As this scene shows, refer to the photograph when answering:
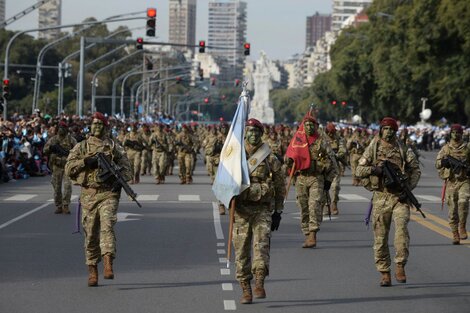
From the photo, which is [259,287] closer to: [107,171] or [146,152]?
[107,171]

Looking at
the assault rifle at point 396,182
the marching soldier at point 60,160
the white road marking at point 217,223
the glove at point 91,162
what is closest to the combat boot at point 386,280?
the assault rifle at point 396,182

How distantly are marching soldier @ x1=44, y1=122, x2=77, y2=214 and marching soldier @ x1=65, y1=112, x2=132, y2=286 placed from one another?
8.67m

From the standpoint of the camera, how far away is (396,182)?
13992 millimetres

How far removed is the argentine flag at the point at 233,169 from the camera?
12.3m

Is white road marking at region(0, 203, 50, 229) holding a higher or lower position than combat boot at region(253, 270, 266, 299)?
lower

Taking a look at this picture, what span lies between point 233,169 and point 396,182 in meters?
2.37

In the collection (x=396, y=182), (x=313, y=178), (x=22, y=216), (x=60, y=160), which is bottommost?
(x=22, y=216)

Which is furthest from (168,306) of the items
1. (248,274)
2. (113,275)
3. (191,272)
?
(191,272)

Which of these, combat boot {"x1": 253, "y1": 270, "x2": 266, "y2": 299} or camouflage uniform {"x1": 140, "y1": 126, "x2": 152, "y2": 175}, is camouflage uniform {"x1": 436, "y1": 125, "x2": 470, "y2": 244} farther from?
camouflage uniform {"x1": 140, "y1": 126, "x2": 152, "y2": 175}

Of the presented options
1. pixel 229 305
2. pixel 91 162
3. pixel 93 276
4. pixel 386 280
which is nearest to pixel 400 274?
pixel 386 280

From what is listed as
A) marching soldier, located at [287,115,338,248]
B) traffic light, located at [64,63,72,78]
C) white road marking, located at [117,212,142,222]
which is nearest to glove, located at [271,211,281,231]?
marching soldier, located at [287,115,338,248]

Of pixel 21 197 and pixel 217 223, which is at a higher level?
pixel 217 223

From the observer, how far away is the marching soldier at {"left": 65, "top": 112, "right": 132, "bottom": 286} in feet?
44.7

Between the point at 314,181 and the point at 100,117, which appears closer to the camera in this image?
the point at 100,117
